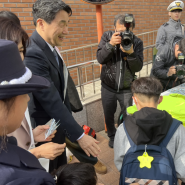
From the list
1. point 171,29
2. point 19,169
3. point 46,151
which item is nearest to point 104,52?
point 46,151

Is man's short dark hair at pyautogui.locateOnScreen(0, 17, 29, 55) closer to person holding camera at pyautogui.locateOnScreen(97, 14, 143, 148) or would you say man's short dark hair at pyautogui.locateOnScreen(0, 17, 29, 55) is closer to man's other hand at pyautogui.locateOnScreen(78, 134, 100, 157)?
man's other hand at pyautogui.locateOnScreen(78, 134, 100, 157)

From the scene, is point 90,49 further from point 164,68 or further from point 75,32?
point 164,68

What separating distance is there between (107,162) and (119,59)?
60.4 inches

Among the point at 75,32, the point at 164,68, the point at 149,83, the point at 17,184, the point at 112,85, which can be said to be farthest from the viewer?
Result: the point at 75,32

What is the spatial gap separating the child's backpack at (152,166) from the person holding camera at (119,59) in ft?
4.10

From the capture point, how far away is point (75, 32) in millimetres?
4512

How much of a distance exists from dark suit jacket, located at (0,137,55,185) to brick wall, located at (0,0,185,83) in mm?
3555

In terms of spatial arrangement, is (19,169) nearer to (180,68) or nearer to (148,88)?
(148,88)

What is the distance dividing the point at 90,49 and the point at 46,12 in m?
3.46

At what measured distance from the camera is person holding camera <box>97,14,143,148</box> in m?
2.22

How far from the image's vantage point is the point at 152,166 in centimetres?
114

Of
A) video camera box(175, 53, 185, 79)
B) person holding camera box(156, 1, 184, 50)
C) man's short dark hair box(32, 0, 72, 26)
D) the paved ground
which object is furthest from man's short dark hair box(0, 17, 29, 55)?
person holding camera box(156, 1, 184, 50)

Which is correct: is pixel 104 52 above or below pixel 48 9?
below

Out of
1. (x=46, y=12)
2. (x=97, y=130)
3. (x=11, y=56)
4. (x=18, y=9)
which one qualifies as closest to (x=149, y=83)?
(x=46, y=12)
